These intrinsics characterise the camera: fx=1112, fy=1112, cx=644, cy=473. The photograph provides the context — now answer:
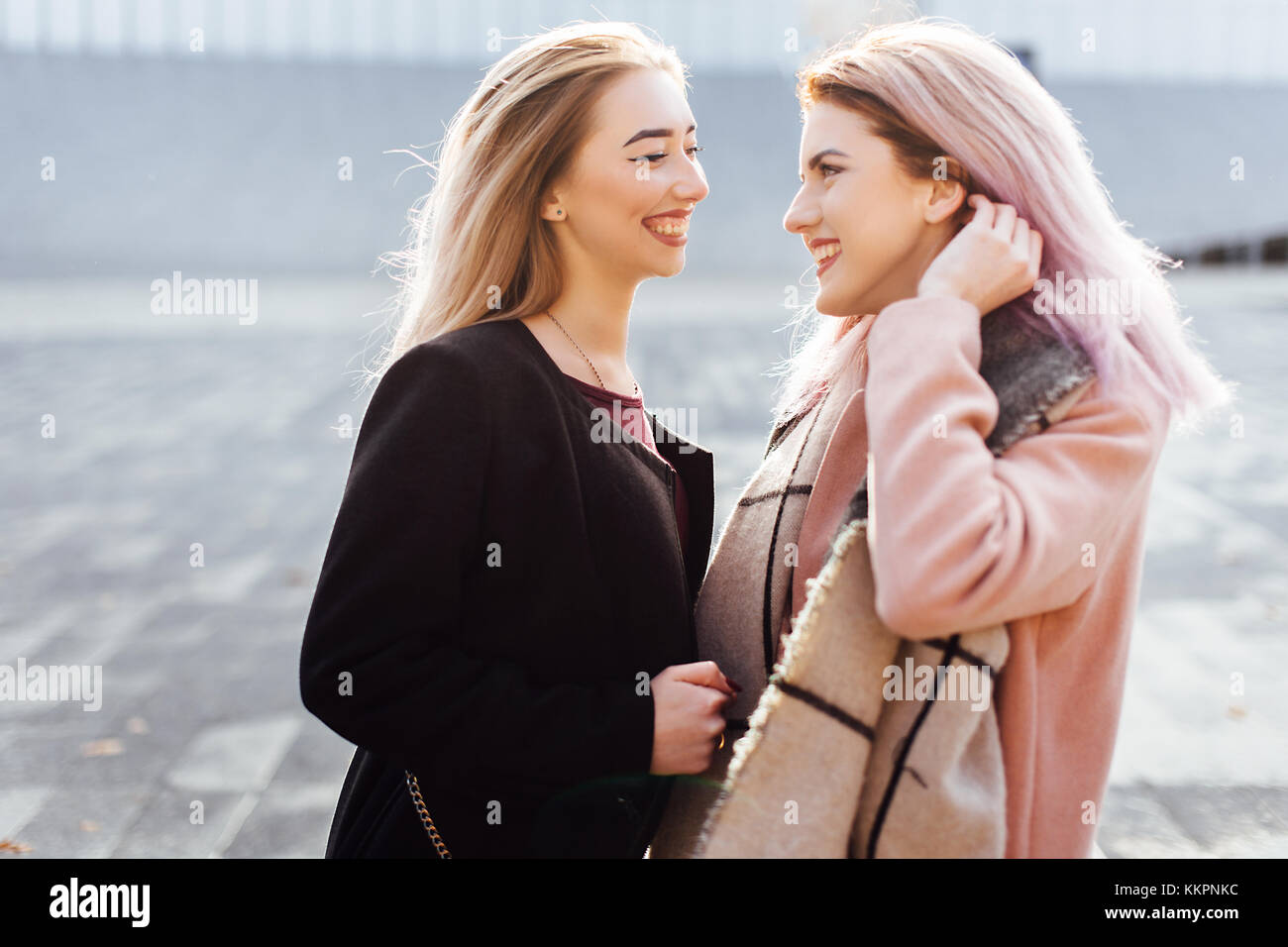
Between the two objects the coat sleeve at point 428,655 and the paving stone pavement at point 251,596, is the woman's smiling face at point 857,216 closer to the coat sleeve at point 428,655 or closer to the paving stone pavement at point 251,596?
the coat sleeve at point 428,655

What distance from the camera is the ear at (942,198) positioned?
1804 mm

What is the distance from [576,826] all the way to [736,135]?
22.7 meters

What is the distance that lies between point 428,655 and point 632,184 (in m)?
0.92

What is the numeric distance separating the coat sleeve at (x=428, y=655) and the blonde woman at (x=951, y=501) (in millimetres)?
242

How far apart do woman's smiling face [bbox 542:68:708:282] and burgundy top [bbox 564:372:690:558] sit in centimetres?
25

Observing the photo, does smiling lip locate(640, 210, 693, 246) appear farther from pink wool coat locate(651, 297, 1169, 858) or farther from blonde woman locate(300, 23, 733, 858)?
pink wool coat locate(651, 297, 1169, 858)

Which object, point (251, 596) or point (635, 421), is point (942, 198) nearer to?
point (635, 421)

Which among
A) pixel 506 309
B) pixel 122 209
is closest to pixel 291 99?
pixel 122 209

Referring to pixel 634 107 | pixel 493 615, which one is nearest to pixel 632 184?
pixel 634 107

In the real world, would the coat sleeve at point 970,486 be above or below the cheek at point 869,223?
below

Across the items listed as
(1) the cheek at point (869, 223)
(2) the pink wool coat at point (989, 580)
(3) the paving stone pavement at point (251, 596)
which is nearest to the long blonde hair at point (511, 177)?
(1) the cheek at point (869, 223)

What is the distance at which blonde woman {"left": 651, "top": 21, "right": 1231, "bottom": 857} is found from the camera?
4.76 ft
